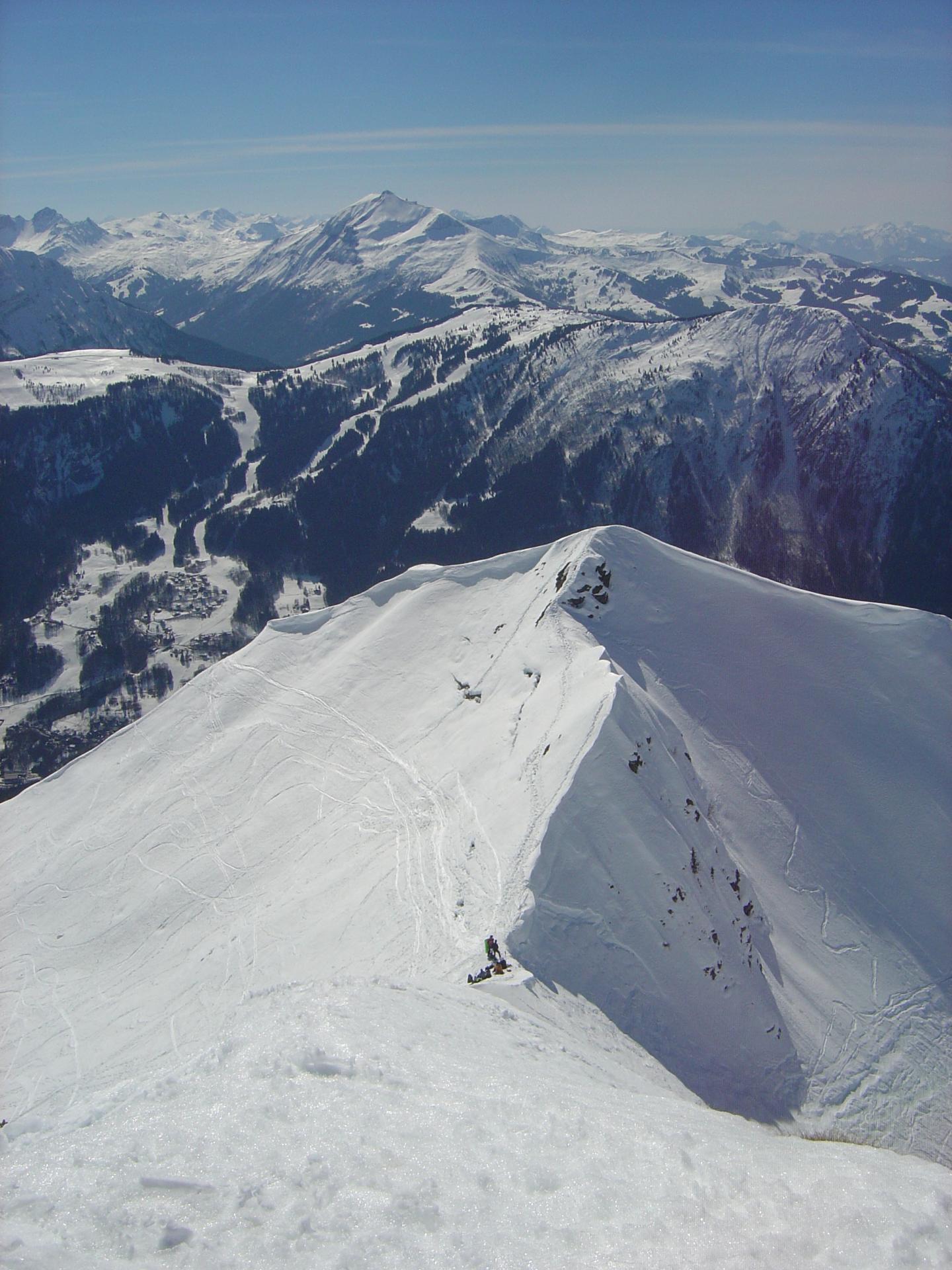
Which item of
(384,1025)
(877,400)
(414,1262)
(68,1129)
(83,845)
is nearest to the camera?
(414,1262)

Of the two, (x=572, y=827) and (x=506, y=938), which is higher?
(x=572, y=827)

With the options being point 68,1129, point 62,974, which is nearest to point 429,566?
point 62,974

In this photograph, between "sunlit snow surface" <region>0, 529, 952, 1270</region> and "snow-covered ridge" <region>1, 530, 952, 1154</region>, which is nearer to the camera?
"sunlit snow surface" <region>0, 529, 952, 1270</region>

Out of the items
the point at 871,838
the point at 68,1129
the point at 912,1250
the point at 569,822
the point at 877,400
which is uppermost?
the point at 877,400

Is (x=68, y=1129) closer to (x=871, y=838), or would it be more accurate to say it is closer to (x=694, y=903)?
(x=694, y=903)

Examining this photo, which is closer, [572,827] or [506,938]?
[506,938]

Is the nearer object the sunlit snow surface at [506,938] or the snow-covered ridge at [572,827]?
the sunlit snow surface at [506,938]

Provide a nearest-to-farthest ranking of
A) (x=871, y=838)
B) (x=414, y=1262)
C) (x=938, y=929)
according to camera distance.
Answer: (x=414, y=1262), (x=938, y=929), (x=871, y=838)

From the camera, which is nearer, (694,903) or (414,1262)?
(414,1262)
